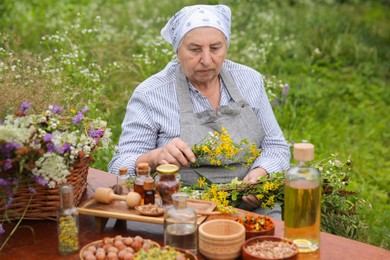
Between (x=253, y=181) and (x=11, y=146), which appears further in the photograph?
(x=253, y=181)

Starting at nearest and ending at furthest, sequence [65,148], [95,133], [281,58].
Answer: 1. [65,148]
2. [95,133]
3. [281,58]

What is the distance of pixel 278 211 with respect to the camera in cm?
296

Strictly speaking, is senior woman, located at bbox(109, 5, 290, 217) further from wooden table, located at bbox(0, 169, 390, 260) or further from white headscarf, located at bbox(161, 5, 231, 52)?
wooden table, located at bbox(0, 169, 390, 260)

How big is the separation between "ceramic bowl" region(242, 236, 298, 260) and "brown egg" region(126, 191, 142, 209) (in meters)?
0.45

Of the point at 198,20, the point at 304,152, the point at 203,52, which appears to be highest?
the point at 198,20

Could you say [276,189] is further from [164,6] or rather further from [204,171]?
[164,6]

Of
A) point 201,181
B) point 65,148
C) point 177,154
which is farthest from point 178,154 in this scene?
point 65,148

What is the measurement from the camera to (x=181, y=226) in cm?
209

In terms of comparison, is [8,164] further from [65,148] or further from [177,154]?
[177,154]

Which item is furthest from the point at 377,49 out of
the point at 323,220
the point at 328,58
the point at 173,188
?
the point at 173,188

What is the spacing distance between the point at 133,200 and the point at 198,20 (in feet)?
3.48

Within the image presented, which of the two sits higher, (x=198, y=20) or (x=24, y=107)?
(x=198, y=20)

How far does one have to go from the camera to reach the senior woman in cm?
309

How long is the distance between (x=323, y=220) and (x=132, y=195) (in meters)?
1.17
